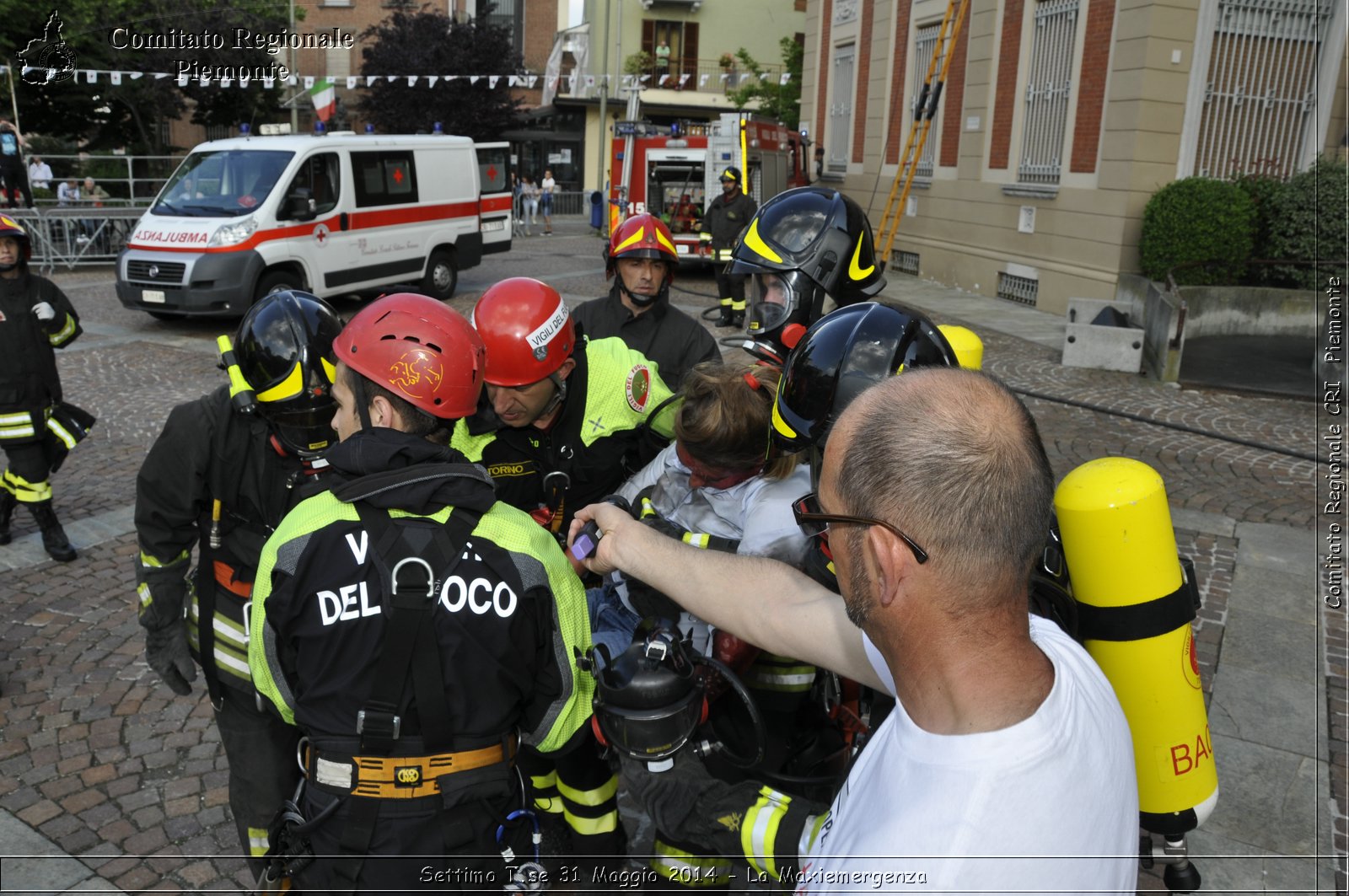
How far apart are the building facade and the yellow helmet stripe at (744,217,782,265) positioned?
38.1ft

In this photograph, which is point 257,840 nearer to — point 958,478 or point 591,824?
point 591,824

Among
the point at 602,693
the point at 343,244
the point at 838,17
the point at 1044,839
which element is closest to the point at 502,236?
the point at 343,244

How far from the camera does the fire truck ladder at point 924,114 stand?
16578 mm

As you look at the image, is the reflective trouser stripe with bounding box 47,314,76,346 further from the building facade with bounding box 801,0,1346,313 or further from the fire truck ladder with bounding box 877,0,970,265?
the fire truck ladder with bounding box 877,0,970,265

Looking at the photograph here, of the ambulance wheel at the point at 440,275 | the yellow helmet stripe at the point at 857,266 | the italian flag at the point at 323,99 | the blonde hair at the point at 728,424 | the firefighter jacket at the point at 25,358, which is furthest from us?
the italian flag at the point at 323,99

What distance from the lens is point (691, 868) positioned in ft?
9.73

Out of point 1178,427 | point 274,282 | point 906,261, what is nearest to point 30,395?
point 274,282

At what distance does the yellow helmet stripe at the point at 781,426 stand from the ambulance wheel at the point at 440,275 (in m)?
14.0

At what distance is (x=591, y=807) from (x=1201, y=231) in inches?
482

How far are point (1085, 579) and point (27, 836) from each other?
3.78 m

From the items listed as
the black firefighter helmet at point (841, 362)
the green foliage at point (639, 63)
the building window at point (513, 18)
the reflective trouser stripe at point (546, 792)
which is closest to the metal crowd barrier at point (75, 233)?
the reflective trouser stripe at point (546, 792)

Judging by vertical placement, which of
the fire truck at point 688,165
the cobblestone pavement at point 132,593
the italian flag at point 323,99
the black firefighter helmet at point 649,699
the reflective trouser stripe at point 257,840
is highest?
the italian flag at point 323,99

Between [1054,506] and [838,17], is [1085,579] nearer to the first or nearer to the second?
[1054,506]

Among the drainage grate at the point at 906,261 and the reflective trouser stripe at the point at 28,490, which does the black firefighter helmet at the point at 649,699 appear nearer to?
the reflective trouser stripe at the point at 28,490
